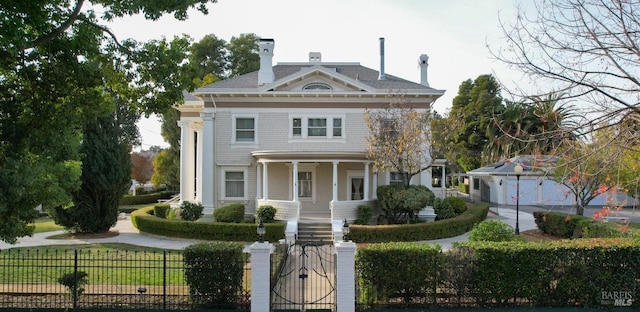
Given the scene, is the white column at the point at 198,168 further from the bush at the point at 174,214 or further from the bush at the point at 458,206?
the bush at the point at 458,206

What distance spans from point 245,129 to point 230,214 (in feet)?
15.1

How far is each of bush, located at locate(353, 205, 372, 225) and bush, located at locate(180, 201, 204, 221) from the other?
7319 millimetres

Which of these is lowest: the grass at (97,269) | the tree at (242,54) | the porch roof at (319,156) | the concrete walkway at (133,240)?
the concrete walkway at (133,240)

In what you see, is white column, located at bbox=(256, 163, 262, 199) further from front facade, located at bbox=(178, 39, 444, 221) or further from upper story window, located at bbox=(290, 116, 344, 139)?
upper story window, located at bbox=(290, 116, 344, 139)

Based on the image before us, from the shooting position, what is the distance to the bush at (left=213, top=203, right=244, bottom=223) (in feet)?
66.7

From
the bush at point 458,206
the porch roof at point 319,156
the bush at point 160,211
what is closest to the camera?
the porch roof at point 319,156

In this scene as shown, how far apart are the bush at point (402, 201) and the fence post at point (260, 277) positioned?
37.2ft

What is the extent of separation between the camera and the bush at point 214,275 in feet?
31.7

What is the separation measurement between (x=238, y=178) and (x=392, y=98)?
8518 mm

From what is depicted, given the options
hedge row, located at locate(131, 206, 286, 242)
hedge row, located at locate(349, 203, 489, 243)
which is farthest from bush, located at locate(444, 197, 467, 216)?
hedge row, located at locate(131, 206, 286, 242)

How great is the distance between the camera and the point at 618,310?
30.8 ft

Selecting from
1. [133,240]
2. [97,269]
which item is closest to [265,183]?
[133,240]

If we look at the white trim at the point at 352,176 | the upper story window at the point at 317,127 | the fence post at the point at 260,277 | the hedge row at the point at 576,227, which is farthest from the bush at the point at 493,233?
the upper story window at the point at 317,127

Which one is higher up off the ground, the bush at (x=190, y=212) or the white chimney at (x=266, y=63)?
the white chimney at (x=266, y=63)
